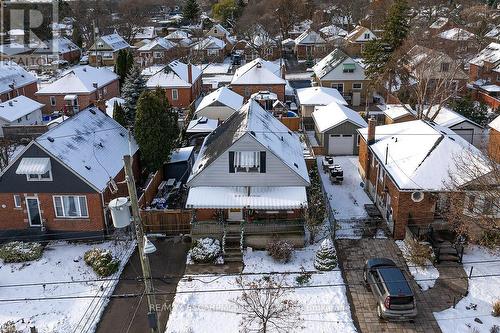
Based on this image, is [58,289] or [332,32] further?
[332,32]

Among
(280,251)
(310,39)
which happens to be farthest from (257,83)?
(310,39)

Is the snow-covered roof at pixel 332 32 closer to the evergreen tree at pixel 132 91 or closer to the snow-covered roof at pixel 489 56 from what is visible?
the snow-covered roof at pixel 489 56

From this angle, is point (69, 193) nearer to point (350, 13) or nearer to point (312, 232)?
point (312, 232)

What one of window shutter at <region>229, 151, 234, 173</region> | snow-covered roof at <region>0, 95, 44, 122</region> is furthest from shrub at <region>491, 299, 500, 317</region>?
snow-covered roof at <region>0, 95, 44, 122</region>

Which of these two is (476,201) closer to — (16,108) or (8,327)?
(8,327)

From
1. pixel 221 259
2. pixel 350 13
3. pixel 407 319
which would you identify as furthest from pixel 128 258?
pixel 350 13

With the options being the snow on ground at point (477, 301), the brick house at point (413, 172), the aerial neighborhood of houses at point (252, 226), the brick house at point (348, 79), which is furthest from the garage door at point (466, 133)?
the brick house at point (348, 79)

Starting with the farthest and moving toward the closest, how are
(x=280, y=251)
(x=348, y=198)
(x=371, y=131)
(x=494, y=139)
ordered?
(x=494, y=139), (x=371, y=131), (x=348, y=198), (x=280, y=251)
